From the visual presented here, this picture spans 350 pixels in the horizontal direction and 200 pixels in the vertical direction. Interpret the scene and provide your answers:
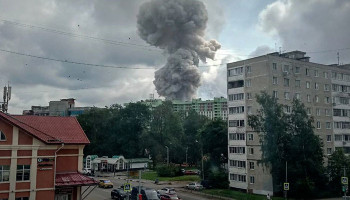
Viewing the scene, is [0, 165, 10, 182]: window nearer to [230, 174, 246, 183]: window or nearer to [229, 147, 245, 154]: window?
[229, 147, 245, 154]: window

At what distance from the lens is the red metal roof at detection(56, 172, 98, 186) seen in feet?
84.4

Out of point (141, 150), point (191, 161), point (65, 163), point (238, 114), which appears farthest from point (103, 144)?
point (65, 163)

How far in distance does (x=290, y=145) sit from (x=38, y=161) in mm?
35190

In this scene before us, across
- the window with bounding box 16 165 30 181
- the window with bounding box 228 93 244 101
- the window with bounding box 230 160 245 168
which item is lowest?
the window with bounding box 230 160 245 168

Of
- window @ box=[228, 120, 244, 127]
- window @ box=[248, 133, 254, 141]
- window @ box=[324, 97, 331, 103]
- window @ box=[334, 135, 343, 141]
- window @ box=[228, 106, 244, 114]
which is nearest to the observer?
window @ box=[248, 133, 254, 141]

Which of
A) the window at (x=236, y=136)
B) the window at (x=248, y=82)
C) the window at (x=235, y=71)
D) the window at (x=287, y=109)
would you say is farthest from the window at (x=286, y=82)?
the window at (x=236, y=136)

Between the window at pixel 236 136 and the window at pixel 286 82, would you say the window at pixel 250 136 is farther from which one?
the window at pixel 286 82

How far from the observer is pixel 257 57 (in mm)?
55219

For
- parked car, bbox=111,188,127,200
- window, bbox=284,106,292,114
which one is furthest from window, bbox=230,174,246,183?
parked car, bbox=111,188,127,200

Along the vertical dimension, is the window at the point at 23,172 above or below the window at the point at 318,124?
below

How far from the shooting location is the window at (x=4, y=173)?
2412 centimetres

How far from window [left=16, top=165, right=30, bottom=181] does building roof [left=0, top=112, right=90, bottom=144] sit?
7.73ft

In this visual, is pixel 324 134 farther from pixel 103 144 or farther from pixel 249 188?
pixel 103 144

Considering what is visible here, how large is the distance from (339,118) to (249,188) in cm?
2277
